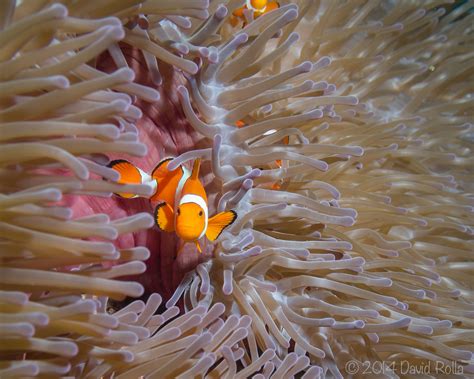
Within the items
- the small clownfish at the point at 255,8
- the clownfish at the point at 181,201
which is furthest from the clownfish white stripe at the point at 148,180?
the small clownfish at the point at 255,8

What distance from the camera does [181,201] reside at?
1.11 metres

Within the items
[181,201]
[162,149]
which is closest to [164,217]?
[181,201]

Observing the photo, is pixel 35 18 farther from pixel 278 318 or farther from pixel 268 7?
pixel 268 7

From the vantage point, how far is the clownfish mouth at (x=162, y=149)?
1153 mm

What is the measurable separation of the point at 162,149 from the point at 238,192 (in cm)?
21

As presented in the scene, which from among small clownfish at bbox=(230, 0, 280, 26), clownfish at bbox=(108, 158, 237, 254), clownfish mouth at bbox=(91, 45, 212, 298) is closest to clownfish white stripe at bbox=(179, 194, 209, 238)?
clownfish at bbox=(108, 158, 237, 254)

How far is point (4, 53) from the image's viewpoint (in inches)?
32.9

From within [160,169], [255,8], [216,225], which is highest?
[255,8]

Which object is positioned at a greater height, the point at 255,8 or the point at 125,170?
the point at 255,8

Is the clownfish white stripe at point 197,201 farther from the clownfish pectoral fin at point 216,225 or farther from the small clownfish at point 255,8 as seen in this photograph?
the small clownfish at point 255,8

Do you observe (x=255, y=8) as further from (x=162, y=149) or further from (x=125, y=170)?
(x=125, y=170)

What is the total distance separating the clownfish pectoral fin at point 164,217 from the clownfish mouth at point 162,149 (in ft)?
0.26

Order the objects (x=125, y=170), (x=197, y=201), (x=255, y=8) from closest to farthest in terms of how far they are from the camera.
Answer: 1. (x=125, y=170)
2. (x=197, y=201)
3. (x=255, y=8)

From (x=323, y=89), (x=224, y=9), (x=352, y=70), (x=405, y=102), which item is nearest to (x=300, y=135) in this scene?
(x=323, y=89)
